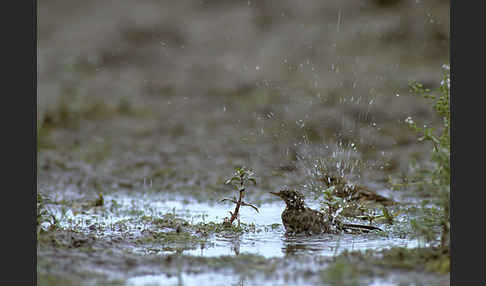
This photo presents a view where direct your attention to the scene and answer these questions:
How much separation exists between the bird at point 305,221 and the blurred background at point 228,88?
1.69 metres

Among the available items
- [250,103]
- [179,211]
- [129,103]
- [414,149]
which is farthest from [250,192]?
[129,103]

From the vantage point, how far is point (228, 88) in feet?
47.2

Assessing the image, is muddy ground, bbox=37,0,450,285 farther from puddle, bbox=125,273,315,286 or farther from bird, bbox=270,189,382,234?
bird, bbox=270,189,382,234

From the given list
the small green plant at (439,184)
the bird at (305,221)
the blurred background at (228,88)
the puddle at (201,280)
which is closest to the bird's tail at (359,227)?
the bird at (305,221)

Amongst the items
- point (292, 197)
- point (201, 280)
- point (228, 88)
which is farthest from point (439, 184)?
point (228, 88)

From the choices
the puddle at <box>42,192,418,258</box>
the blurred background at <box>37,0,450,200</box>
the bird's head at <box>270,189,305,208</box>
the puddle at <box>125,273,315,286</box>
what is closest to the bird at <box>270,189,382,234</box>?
the bird's head at <box>270,189,305,208</box>

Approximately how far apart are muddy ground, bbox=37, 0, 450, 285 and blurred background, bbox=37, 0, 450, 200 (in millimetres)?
50

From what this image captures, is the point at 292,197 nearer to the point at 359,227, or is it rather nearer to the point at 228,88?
the point at 359,227

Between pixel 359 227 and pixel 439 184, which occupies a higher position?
pixel 439 184

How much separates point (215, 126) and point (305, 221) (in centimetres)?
700

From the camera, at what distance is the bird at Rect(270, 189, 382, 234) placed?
5.71 m

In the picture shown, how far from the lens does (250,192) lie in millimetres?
8289

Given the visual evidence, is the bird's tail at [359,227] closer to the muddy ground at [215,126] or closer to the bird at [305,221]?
the bird at [305,221]
